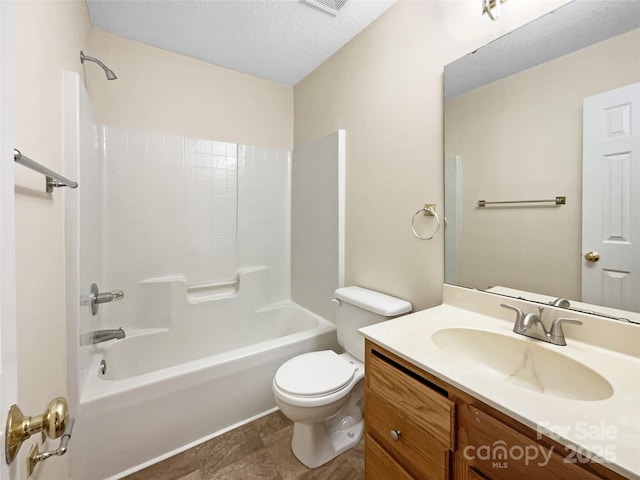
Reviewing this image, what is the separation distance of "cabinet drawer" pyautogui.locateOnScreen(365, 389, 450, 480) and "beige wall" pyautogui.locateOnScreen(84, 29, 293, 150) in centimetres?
224

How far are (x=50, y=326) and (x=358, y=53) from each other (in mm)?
2127

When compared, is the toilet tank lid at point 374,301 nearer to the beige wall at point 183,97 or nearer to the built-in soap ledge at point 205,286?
the built-in soap ledge at point 205,286

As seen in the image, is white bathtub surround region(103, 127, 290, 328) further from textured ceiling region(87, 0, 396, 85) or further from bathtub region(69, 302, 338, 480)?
textured ceiling region(87, 0, 396, 85)

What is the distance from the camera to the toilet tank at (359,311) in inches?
56.5

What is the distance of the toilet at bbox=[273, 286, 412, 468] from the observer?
50.3 inches

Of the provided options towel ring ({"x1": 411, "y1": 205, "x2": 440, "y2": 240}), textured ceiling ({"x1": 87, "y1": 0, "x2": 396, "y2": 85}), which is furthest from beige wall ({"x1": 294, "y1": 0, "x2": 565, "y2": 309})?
textured ceiling ({"x1": 87, "y1": 0, "x2": 396, "y2": 85})

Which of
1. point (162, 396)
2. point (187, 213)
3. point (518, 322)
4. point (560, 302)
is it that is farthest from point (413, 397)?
point (187, 213)

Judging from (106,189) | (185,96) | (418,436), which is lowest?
(418,436)

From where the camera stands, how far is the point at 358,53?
5.83 ft

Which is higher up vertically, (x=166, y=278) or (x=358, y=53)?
(x=358, y=53)

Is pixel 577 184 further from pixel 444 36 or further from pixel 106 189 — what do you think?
pixel 106 189

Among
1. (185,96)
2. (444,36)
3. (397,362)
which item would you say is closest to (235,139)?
(185,96)

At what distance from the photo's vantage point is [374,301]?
1.52 m

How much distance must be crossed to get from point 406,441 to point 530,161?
3.63 ft
